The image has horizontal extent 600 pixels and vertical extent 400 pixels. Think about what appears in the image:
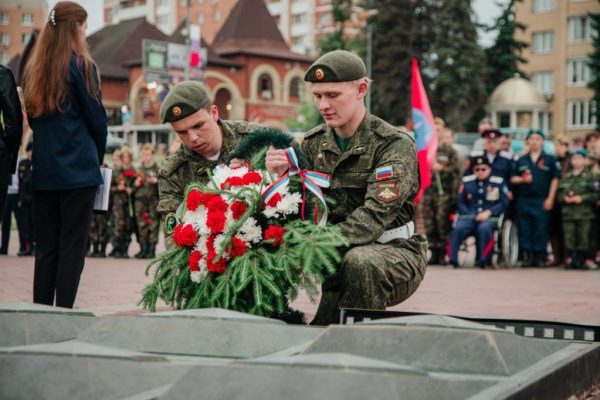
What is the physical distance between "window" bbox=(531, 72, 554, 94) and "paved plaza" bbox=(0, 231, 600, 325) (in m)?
62.0

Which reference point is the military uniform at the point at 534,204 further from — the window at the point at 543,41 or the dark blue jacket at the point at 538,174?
the window at the point at 543,41

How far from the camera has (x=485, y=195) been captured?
47.0ft

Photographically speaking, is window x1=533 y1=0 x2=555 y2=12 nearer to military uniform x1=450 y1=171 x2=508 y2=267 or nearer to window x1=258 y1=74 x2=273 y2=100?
window x1=258 y1=74 x2=273 y2=100

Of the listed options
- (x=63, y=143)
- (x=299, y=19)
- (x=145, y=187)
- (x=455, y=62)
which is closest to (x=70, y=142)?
(x=63, y=143)

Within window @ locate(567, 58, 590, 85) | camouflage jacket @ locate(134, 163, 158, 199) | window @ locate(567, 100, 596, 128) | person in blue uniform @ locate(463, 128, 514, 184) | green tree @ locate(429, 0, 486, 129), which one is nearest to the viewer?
person in blue uniform @ locate(463, 128, 514, 184)

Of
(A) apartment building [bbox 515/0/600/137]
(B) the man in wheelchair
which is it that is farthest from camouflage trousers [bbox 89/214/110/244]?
(A) apartment building [bbox 515/0/600/137]

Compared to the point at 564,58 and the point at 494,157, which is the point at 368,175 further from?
the point at 564,58

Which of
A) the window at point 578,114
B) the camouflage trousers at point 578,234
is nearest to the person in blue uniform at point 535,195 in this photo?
the camouflage trousers at point 578,234

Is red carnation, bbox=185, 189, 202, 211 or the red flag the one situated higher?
the red flag

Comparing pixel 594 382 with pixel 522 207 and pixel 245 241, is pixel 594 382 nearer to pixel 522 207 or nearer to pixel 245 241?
pixel 245 241

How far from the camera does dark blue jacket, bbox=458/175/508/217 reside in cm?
1430

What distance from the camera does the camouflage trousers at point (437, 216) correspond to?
49.7 ft

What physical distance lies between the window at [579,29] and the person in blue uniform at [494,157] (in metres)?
60.6

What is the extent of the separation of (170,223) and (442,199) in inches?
429
